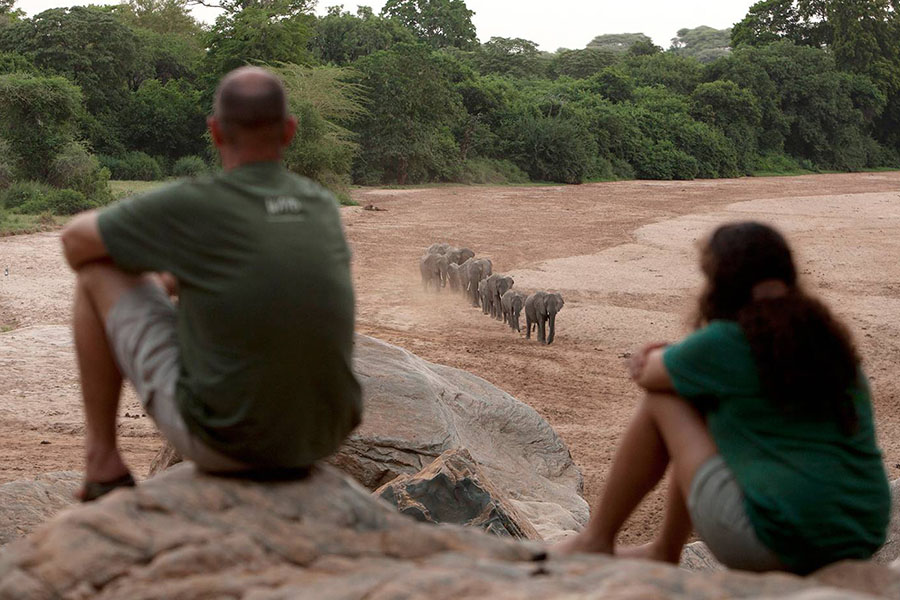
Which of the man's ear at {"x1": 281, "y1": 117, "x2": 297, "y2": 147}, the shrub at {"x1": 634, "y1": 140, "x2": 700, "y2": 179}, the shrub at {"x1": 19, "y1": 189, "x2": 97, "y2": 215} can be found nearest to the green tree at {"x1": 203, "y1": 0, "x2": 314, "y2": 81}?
the shrub at {"x1": 19, "y1": 189, "x2": 97, "y2": 215}

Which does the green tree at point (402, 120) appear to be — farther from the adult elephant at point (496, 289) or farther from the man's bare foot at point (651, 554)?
the man's bare foot at point (651, 554)

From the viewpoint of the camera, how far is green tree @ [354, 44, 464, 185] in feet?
131

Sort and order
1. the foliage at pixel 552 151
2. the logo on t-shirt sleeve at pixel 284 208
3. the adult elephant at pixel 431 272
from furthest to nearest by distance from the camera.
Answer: the foliage at pixel 552 151, the adult elephant at pixel 431 272, the logo on t-shirt sleeve at pixel 284 208

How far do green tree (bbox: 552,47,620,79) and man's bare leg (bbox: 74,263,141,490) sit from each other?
65.9m

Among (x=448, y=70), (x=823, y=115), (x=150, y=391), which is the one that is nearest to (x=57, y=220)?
(x=150, y=391)

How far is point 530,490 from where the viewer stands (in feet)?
22.1

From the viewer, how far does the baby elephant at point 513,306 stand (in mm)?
14055

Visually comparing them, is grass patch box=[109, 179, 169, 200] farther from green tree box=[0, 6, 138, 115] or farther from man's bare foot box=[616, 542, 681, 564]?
man's bare foot box=[616, 542, 681, 564]

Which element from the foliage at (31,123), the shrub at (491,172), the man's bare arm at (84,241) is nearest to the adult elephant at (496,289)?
the man's bare arm at (84,241)

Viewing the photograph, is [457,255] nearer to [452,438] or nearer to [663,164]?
[452,438]

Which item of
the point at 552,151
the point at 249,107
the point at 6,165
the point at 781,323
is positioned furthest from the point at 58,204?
the point at 552,151

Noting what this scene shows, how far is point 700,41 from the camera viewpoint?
13325 centimetres

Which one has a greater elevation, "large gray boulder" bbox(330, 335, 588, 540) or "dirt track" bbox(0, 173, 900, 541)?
"large gray boulder" bbox(330, 335, 588, 540)

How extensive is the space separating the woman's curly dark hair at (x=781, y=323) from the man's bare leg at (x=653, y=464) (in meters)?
0.23
